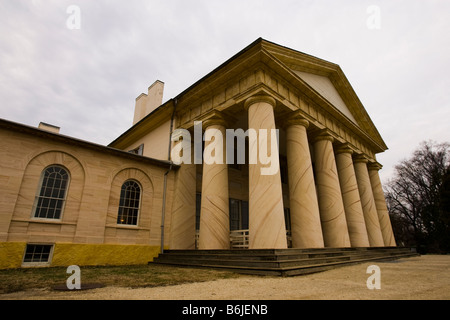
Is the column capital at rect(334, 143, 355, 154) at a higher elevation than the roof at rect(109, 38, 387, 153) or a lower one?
lower

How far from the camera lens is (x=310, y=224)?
1063 cm

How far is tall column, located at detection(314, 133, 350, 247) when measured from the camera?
12.6 meters

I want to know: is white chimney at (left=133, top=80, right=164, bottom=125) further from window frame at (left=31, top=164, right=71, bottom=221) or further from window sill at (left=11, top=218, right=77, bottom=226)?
window sill at (left=11, top=218, right=77, bottom=226)

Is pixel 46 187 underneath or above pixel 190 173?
underneath

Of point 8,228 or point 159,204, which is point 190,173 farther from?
point 8,228

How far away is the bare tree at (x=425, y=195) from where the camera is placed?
25641 mm

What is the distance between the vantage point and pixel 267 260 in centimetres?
720

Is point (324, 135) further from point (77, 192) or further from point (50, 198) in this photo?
point (50, 198)

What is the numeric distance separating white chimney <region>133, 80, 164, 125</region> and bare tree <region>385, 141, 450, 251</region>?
2912cm

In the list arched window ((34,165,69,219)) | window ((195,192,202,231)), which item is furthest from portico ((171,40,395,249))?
arched window ((34,165,69,219))

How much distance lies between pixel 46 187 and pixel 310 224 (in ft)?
37.2
